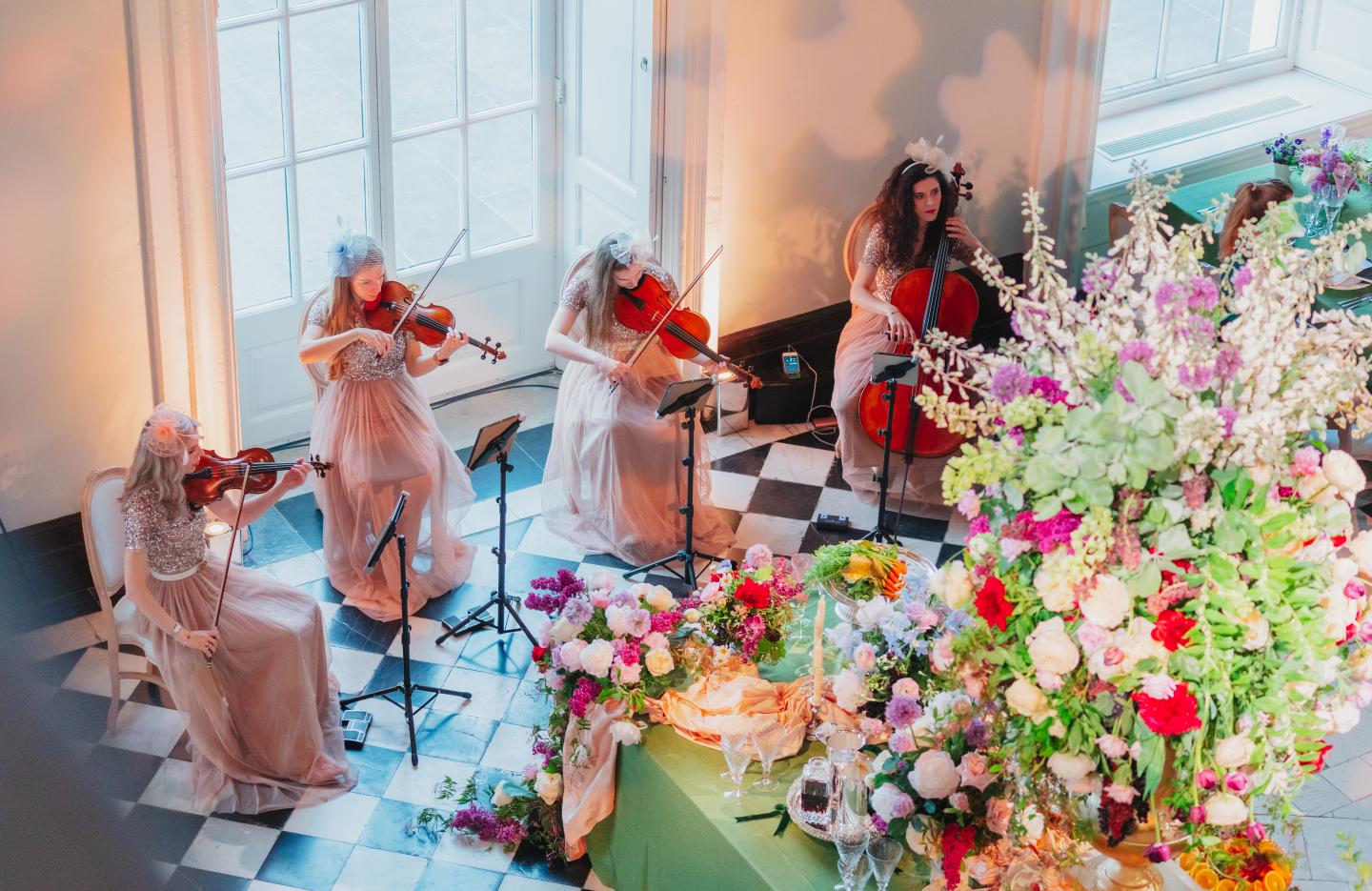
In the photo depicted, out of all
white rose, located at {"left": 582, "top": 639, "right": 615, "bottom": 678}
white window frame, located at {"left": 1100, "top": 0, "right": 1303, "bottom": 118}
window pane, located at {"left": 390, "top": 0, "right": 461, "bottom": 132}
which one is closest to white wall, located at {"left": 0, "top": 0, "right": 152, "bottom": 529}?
window pane, located at {"left": 390, "top": 0, "right": 461, "bottom": 132}

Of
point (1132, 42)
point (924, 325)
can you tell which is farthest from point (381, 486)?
point (1132, 42)

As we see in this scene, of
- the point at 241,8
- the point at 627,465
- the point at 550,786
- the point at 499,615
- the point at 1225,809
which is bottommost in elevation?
the point at 499,615

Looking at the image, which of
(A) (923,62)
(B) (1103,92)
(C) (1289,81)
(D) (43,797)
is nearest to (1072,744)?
(D) (43,797)

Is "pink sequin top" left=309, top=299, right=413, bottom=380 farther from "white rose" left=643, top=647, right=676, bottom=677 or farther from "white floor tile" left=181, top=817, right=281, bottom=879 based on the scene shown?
"white rose" left=643, top=647, right=676, bottom=677

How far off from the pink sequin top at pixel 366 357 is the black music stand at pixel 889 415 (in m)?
1.71

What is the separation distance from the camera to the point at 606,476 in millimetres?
5773

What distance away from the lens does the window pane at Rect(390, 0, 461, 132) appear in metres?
6.09

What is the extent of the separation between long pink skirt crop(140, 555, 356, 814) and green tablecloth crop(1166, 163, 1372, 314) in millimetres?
4346

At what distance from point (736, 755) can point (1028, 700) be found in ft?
3.79

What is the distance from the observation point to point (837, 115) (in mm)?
6609

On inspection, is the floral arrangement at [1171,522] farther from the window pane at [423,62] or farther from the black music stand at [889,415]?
the window pane at [423,62]

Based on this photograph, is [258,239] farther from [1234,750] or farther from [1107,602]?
[1234,750]

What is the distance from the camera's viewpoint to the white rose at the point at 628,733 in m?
3.78

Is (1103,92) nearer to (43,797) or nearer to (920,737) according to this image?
(920,737)
